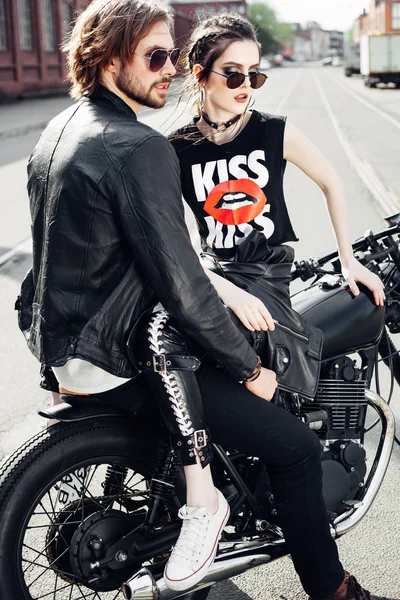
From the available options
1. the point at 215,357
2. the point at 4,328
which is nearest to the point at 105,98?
the point at 215,357

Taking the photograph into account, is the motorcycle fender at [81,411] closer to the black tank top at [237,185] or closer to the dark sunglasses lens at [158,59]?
the black tank top at [237,185]

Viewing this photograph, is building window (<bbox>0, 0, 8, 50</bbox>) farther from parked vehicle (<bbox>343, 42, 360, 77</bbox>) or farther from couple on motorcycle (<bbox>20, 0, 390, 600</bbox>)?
couple on motorcycle (<bbox>20, 0, 390, 600</bbox>)

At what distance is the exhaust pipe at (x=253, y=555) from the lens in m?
2.41

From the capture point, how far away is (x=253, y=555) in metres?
2.65

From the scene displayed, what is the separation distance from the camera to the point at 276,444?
2.46m

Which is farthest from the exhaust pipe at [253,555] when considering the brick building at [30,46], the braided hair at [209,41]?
the brick building at [30,46]

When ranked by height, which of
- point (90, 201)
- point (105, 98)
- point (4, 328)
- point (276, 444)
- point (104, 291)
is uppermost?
point (105, 98)

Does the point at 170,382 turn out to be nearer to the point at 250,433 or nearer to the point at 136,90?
the point at 250,433

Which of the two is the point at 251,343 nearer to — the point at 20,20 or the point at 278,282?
the point at 278,282

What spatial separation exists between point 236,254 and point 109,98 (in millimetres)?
694

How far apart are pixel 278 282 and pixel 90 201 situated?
748 millimetres

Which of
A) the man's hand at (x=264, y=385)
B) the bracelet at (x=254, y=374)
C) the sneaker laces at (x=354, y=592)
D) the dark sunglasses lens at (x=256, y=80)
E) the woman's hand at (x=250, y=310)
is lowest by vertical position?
the sneaker laces at (x=354, y=592)

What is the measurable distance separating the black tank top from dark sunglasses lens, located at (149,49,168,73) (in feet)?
1.81

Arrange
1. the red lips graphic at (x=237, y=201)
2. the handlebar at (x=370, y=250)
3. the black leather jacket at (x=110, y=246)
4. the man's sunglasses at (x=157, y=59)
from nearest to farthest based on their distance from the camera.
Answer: the black leather jacket at (x=110, y=246)
the man's sunglasses at (x=157, y=59)
the red lips graphic at (x=237, y=201)
the handlebar at (x=370, y=250)
